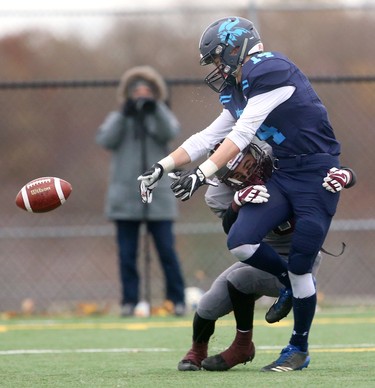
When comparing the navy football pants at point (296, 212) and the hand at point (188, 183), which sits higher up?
the hand at point (188, 183)

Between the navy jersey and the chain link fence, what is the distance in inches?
204

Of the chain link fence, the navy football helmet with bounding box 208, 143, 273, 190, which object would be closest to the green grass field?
the navy football helmet with bounding box 208, 143, 273, 190

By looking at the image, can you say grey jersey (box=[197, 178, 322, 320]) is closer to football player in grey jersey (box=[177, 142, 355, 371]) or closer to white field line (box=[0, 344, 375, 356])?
football player in grey jersey (box=[177, 142, 355, 371])

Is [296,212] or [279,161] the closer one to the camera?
[296,212]

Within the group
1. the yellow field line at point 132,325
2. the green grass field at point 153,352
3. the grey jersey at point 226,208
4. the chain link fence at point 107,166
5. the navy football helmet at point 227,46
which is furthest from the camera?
the chain link fence at point 107,166

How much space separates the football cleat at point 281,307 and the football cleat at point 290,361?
7.1 inches

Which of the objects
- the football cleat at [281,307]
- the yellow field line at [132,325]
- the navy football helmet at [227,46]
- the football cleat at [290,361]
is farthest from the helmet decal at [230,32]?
the yellow field line at [132,325]

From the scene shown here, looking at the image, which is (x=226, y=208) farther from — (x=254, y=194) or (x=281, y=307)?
(x=281, y=307)

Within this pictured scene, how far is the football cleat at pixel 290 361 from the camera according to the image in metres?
6.50

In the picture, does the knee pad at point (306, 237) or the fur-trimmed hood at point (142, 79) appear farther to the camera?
the fur-trimmed hood at point (142, 79)

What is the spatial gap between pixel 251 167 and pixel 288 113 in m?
0.35

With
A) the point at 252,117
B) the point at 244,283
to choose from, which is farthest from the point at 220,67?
the point at 244,283

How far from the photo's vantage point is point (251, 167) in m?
6.68

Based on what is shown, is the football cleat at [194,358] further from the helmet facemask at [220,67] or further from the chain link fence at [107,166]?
the chain link fence at [107,166]
